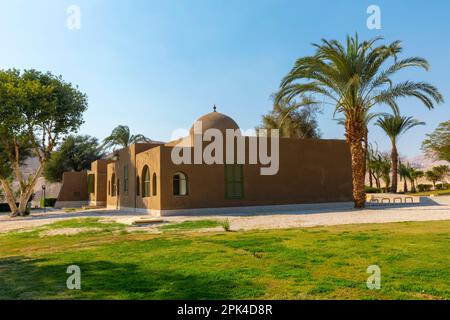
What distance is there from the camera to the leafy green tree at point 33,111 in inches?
1043

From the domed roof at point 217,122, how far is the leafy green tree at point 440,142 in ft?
110

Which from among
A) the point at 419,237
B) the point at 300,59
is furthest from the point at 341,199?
the point at 419,237

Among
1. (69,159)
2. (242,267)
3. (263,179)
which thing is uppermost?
(69,159)

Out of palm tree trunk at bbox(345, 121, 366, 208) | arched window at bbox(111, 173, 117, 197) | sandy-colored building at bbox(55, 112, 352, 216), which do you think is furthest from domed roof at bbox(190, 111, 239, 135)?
arched window at bbox(111, 173, 117, 197)

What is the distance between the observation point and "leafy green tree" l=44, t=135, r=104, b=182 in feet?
177

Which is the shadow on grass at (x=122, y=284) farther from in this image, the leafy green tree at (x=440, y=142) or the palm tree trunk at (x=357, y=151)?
the leafy green tree at (x=440, y=142)

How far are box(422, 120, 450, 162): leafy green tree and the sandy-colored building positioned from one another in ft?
95.2

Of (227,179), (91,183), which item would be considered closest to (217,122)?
(227,179)

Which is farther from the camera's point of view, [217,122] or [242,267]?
[217,122]

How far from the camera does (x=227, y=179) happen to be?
23.1 meters

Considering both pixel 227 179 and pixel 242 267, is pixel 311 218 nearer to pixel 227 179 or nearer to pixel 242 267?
pixel 227 179

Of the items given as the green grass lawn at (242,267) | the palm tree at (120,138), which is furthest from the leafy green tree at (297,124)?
the green grass lawn at (242,267)

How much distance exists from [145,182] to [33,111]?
33.6 ft
